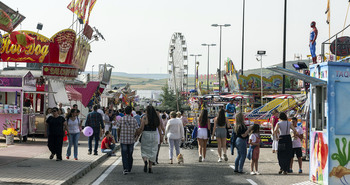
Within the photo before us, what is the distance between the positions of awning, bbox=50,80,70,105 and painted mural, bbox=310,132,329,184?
68.2 feet

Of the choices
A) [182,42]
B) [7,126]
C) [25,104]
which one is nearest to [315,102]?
[7,126]

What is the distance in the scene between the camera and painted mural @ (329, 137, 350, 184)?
11.9 meters

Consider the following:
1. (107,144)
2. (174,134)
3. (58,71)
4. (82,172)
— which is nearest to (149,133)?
(82,172)

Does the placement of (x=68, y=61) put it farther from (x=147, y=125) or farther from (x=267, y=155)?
(x=147, y=125)

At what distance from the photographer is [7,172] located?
45.4 feet

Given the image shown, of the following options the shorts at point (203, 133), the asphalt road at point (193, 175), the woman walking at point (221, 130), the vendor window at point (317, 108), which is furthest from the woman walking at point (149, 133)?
the vendor window at point (317, 108)

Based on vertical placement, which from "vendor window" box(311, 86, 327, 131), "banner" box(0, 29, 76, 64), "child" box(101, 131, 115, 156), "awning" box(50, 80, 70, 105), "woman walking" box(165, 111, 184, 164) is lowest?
"child" box(101, 131, 115, 156)

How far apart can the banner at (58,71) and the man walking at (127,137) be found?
15.8 meters

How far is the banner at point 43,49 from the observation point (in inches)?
1346

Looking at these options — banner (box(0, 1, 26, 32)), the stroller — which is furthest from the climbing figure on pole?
banner (box(0, 1, 26, 32))

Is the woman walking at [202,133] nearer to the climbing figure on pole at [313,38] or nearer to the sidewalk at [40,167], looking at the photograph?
the sidewalk at [40,167]

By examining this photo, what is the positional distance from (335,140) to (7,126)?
1723 centimetres

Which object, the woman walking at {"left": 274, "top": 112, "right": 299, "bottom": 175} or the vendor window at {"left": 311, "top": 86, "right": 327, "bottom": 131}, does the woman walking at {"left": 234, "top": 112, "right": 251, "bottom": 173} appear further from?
the vendor window at {"left": 311, "top": 86, "right": 327, "bottom": 131}

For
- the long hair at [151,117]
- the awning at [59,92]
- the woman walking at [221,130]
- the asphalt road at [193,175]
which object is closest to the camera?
the asphalt road at [193,175]
